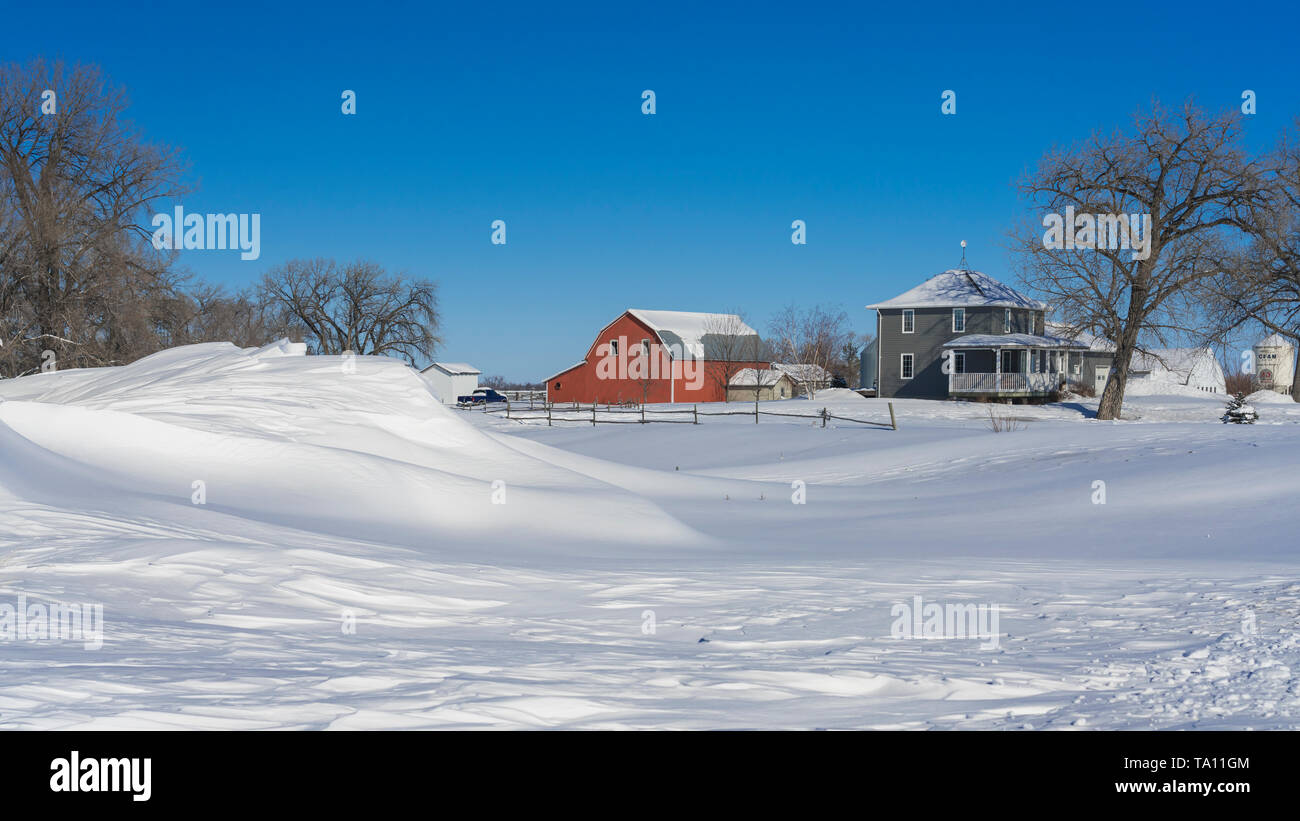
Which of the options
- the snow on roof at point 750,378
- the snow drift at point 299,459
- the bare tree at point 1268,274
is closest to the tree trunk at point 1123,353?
the bare tree at point 1268,274

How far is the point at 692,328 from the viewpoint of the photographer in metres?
75.4

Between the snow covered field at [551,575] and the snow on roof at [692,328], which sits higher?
the snow on roof at [692,328]

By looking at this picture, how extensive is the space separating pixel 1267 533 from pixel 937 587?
245 inches

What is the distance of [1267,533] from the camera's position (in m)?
12.6

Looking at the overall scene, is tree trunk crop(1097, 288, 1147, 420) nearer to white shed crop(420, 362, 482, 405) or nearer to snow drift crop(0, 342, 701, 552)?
snow drift crop(0, 342, 701, 552)

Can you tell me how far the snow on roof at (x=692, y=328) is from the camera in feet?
235

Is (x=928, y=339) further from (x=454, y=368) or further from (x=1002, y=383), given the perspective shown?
(x=454, y=368)

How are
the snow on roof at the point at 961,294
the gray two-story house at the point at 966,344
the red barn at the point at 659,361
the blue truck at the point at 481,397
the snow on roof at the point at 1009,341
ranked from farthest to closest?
1. the blue truck at the point at 481,397
2. the red barn at the point at 659,361
3. the snow on roof at the point at 961,294
4. the gray two-story house at the point at 966,344
5. the snow on roof at the point at 1009,341

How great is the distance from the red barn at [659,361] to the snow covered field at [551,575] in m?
50.4

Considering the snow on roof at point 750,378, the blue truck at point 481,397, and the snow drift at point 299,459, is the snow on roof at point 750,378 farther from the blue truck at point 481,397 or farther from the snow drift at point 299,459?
the snow drift at point 299,459

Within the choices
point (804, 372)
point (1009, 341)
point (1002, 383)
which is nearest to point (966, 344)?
point (1009, 341)
